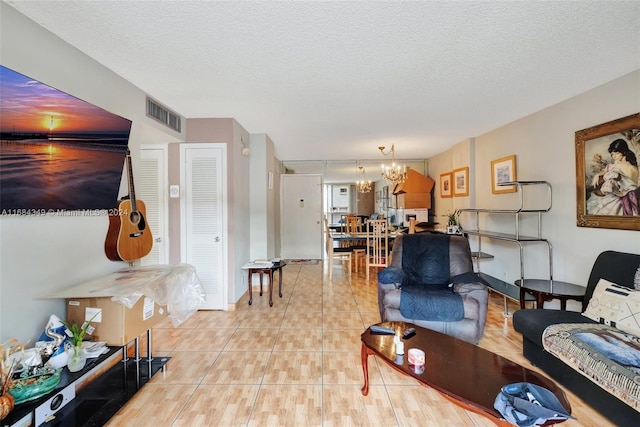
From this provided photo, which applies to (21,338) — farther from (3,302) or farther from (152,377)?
(152,377)

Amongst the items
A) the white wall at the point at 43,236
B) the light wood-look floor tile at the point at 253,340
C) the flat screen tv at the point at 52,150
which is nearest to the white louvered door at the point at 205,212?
the light wood-look floor tile at the point at 253,340

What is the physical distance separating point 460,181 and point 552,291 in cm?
274

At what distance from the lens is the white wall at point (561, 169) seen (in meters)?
2.38

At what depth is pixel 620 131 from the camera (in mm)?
2318

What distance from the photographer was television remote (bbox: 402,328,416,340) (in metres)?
1.89

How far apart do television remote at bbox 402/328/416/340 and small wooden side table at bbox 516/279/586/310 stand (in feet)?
4.80

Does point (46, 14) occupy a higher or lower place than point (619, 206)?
higher

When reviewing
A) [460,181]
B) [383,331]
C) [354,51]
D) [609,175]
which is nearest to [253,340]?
[383,331]

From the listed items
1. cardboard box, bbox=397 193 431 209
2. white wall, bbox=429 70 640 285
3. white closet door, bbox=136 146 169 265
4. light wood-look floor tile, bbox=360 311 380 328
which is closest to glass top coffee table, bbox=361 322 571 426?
light wood-look floor tile, bbox=360 311 380 328

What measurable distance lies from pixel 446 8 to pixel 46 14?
2272 millimetres

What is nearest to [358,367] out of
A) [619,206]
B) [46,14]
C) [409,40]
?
[409,40]

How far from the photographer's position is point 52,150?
5.15ft

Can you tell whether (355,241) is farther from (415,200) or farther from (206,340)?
(206,340)

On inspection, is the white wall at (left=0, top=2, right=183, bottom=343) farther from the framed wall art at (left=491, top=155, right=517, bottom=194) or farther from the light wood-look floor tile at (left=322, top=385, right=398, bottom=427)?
the framed wall art at (left=491, top=155, right=517, bottom=194)
